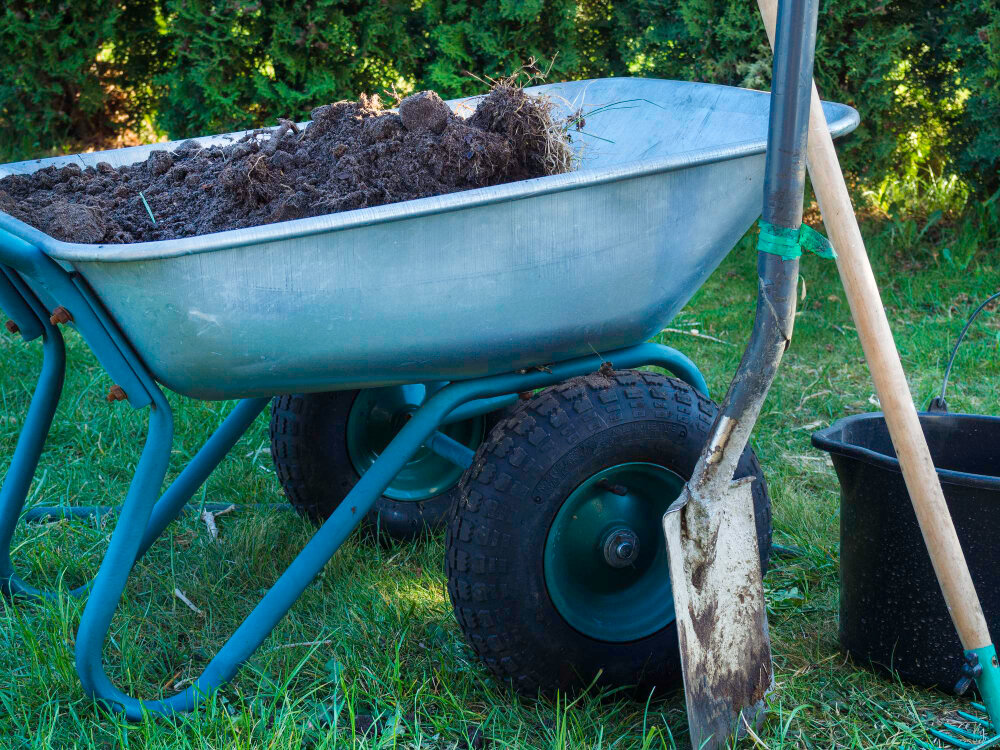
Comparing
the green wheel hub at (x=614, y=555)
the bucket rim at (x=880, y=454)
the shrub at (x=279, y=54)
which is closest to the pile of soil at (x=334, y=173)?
the green wheel hub at (x=614, y=555)

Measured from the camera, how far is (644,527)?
1.69 m

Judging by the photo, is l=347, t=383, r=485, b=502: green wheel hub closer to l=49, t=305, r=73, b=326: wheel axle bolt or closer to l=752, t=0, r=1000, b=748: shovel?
l=49, t=305, r=73, b=326: wheel axle bolt

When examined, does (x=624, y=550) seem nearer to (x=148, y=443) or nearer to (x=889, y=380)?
(x=889, y=380)

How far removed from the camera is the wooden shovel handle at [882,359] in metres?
1.38

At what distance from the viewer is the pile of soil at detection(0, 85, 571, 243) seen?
5.02 feet

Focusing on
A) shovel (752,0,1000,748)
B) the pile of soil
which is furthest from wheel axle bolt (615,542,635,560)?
the pile of soil

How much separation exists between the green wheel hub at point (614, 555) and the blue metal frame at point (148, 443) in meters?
0.22

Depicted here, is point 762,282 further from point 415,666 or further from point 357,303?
point 415,666

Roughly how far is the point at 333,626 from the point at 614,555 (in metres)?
0.61

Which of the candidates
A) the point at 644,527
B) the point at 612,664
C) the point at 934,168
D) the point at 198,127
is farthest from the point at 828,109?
the point at 198,127

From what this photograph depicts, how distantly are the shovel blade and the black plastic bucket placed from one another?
0.26 metres

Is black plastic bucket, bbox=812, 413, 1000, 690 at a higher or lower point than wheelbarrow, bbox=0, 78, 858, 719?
lower

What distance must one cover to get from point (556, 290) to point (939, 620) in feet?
2.84

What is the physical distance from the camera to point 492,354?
1.51m
